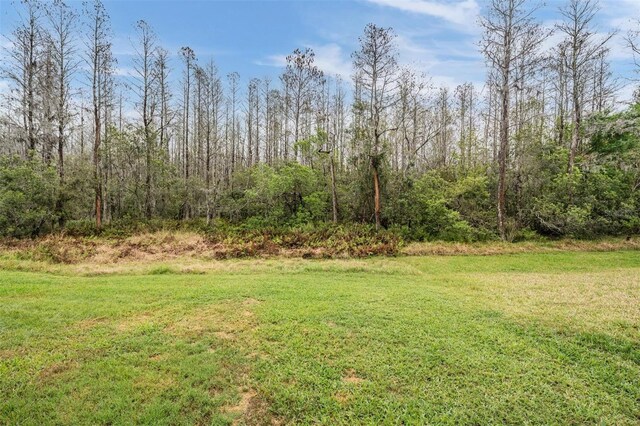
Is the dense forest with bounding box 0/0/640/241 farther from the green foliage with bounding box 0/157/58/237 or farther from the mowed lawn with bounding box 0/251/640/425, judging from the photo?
the mowed lawn with bounding box 0/251/640/425

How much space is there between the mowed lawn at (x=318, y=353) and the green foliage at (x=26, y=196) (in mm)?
8401

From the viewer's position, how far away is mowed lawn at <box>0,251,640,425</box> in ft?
9.34

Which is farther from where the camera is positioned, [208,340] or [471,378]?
[208,340]

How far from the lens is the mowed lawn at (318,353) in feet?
9.34

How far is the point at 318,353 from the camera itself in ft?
12.4

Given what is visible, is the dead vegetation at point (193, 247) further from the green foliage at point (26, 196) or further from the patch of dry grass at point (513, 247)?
the green foliage at point (26, 196)

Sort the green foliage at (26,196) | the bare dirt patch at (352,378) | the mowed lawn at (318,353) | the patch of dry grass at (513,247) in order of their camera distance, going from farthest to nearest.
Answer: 1. the green foliage at (26,196)
2. the patch of dry grass at (513,247)
3. the bare dirt patch at (352,378)
4. the mowed lawn at (318,353)

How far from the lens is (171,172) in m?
19.1

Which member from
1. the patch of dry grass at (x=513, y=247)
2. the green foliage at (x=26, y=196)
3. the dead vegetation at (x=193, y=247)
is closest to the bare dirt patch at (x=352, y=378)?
the dead vegetation at (x=193, y=247)

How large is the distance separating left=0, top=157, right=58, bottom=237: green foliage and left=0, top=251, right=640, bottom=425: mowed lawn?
8401 mm

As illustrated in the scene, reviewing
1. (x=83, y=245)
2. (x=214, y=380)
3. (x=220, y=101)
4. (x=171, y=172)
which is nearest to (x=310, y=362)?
(x=214, y=380)

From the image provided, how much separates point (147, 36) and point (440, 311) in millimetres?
19579

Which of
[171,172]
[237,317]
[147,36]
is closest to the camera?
[237,317]

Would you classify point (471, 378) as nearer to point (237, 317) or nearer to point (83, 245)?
point (237, 317)
